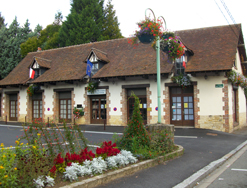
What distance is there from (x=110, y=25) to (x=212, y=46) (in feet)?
71.7

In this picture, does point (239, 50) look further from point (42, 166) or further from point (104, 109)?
point (42, 166)

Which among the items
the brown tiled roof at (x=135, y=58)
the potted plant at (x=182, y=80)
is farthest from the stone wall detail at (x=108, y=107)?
the potted plant at (x=182, y=80)

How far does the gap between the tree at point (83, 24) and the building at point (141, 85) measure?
394 inches

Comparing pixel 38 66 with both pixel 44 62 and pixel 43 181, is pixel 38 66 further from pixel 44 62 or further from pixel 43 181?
pixel 43 181

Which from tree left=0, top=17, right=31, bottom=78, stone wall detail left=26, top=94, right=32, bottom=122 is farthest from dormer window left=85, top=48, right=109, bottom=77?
tree left=0, top=17, right=31, bottom=78

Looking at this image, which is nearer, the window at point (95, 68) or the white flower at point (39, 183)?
the white flower at point (39, 183)

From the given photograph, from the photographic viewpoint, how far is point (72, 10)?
35750 mm

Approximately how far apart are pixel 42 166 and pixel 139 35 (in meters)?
5.71

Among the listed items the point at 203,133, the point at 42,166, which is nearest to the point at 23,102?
the point at 203,133

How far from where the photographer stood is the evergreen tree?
115 feet

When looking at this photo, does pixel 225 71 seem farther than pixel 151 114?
No

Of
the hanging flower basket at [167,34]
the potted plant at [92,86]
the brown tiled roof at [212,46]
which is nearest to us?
the hanging flower basket at [167,34]

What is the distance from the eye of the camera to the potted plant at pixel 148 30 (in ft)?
27.9

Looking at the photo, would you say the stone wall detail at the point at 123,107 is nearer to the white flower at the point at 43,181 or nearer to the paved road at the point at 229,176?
the paved road at the point at 229,176
